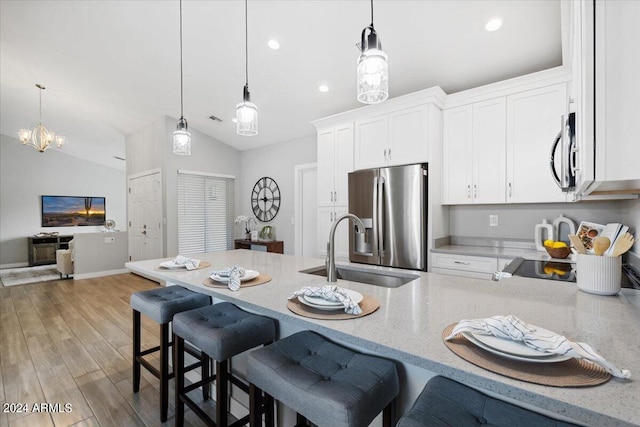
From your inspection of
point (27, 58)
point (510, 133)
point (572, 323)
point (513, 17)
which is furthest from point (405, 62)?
point (27, 58)

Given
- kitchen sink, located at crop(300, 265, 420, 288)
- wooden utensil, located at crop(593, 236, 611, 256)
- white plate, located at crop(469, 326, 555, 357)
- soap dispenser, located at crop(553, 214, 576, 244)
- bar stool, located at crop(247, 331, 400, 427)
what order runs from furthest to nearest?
1. soap dispenser, located at crop(553, 214, 576, 244)
2. kitchen sink, located at crop(300, 265, 420, 288)
3. wooden utensil, located at crop(593, 236, 611, 256)
4. bar stool, located at crop(247, 331, 400, 427)
5. white plate, located at crop(469, 326, 555, 357)

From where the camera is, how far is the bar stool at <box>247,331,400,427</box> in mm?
833

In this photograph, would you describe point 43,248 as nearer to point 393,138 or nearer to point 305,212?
point 305,212

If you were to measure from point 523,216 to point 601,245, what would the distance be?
203cm

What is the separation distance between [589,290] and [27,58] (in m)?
6.40

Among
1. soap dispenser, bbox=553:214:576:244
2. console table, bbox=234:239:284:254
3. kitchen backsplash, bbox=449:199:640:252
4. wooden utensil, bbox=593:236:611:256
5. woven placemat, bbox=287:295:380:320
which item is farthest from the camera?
console table, bbox=234:239:284:254

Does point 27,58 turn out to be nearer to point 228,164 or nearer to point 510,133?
point 228,164

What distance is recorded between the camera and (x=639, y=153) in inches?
30.2

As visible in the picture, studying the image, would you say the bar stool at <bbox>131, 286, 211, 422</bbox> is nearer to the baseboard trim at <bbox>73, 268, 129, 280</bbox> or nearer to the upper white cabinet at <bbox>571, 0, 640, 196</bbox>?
the upper white cabinet at <bbox>571, 0, 640, 196</bbox>

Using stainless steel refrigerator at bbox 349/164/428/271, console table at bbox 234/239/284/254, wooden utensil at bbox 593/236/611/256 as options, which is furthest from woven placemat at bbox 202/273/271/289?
console table at bbox 234/239/284/254

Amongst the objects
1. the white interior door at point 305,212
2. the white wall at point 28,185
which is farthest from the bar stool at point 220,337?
the white wall at point 28,185

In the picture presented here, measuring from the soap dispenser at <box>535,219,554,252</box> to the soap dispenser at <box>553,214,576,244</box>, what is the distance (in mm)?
66

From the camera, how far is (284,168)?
17.6ft

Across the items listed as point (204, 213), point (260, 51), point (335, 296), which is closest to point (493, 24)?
point (260, 51)
